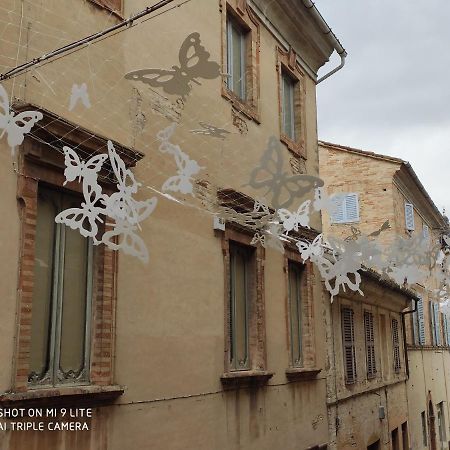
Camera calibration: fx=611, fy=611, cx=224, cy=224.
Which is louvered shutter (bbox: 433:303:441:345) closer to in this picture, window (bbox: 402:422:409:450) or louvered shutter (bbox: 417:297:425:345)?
louvered shutter (bbox: 417:297:425:345)

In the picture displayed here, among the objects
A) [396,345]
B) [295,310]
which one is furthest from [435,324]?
[295,310]

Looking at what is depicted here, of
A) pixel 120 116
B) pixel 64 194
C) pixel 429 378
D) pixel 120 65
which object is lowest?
pixel 429 378

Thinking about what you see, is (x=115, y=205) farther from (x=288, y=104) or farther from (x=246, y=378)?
(x=288, y=104)

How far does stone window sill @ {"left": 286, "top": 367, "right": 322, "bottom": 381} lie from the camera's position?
907 cm

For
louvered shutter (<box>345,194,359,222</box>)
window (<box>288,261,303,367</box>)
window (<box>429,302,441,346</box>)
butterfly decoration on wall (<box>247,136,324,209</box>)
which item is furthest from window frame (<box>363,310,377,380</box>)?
butterfly decoration on wall (<box>247,136,324,209</box>)

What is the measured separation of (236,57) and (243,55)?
0.21 meters

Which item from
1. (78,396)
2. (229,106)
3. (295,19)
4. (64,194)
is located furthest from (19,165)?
(295,19)

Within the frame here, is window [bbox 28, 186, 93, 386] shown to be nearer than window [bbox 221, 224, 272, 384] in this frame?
Yes

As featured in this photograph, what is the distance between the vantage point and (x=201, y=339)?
23.1ft

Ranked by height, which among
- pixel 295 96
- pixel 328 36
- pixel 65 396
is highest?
pixel 328 36

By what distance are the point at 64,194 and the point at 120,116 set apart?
1.13 meters

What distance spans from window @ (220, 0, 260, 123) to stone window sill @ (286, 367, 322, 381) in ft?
12.4

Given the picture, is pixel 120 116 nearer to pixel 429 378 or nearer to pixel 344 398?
pixel 344 398

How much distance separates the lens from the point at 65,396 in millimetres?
4918
